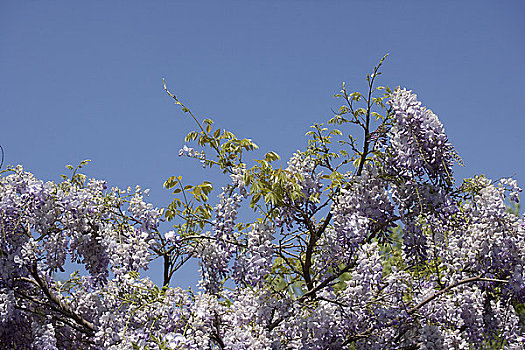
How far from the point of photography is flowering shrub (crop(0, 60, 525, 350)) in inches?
158

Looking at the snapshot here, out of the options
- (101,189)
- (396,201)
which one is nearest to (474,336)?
(396,201)

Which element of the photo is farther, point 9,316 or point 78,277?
point 78,277

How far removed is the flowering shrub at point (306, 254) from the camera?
402 centimetres

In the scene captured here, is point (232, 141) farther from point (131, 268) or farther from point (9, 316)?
point (9, 316)

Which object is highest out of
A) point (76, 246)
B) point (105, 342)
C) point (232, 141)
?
point (232, 141)

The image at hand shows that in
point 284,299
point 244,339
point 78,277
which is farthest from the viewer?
point 78,277

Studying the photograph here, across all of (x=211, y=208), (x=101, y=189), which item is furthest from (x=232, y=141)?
(x=101, y=189)

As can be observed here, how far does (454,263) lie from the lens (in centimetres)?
432

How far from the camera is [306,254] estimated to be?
16.0 feet

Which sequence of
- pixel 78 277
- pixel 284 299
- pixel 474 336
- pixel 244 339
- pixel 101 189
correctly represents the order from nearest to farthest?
pixel 244 339
pixel 284 299
pixel 474 336
pixel 101 189
pixel 78 277

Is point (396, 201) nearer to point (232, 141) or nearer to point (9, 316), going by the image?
point (232, 141)

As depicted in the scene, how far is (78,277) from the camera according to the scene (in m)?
5.06

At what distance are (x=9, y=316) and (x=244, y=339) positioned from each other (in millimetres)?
2001

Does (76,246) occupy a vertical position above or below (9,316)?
above
